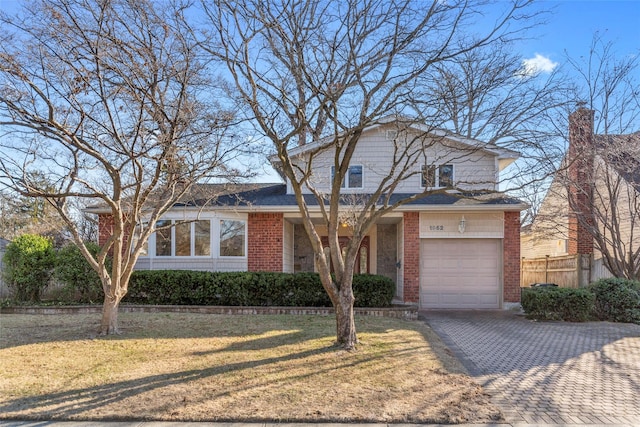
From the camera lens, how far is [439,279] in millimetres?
13359

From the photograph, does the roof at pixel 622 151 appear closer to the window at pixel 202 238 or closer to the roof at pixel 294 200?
the roof at pixel 294 200

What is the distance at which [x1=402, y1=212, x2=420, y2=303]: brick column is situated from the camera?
43.4ft

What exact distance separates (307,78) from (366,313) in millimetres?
6444

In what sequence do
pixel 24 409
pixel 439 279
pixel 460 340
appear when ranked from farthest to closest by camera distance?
1. pixel 439 279
2. pixel 460 340
3. pixel 24 409

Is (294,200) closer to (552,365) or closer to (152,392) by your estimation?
(552,365)

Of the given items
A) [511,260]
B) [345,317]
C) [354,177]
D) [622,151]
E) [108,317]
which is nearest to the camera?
[345,317]

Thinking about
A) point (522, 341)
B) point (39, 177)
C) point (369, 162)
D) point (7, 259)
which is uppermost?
point (369, 162)

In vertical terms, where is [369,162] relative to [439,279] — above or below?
above

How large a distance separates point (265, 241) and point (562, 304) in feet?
27.0

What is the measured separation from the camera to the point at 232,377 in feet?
19.1

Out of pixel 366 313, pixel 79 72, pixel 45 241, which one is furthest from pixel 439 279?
pixel 45 241

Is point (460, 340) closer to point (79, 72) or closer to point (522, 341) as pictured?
point (522, 341)

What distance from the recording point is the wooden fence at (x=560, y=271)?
15633 millimetres

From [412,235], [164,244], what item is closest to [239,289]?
[164,244]
